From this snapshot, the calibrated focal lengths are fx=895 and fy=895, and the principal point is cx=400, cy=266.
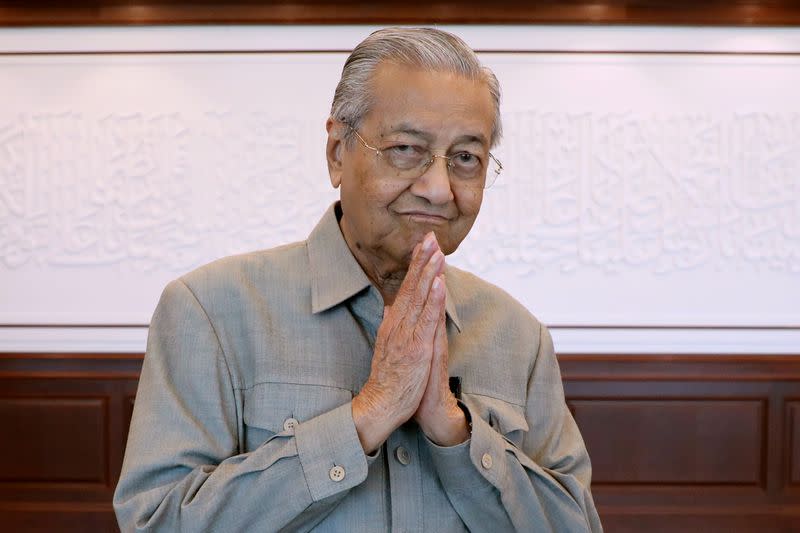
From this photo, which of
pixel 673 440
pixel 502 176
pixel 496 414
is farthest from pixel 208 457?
pixel 673 440

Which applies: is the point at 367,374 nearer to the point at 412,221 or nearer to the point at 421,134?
the point at 412,221

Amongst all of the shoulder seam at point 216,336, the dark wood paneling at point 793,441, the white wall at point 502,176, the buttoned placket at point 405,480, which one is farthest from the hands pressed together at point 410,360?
the dark wood paneling at point 793,441

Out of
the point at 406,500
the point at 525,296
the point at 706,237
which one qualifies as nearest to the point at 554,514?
the point at 406,500

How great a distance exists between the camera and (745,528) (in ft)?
14.0

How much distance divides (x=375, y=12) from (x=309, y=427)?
3.25 metres

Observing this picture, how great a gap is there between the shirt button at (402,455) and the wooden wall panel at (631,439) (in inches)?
117

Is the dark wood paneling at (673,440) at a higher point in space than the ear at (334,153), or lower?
lower

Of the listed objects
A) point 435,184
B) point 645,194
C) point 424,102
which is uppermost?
point 424,102

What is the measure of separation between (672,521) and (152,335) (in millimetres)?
3498

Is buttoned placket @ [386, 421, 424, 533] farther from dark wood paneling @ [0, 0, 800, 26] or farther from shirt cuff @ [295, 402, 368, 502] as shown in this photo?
dark wood paneling @ [0, 0, 800, 26]

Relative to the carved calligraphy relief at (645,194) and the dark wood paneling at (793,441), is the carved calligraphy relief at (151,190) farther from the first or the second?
the dark wood paneling at (793,441)

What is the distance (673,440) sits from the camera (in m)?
4.26

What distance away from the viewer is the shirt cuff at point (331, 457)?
1.24m

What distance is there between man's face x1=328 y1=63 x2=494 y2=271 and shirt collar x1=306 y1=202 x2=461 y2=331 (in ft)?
0.23
